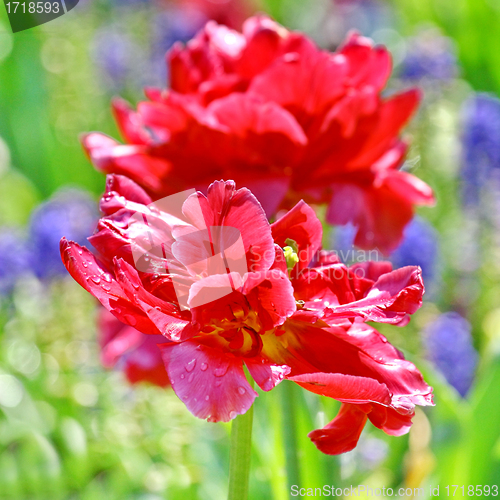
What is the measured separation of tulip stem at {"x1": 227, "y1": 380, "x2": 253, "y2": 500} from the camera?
11.2 inches

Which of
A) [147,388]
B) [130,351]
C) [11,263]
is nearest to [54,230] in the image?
[11,263]

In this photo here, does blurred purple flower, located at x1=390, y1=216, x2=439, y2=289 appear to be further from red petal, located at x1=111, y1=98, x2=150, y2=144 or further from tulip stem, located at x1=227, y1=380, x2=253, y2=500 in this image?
tulip stem, located at x1=227, y1=380, x2=253, y2=500

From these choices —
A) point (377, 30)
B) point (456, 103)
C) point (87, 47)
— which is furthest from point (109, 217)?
point (377, 30)

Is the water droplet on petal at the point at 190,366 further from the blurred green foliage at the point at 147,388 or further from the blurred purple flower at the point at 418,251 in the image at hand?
the blurred purple flower at the point at 418,251

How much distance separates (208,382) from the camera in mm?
253

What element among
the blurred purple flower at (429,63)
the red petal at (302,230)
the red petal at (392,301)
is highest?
the red petal at (302,230)

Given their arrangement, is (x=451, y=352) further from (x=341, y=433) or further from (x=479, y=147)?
(x=341, y=433)

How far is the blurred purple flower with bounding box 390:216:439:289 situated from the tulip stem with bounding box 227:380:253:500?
23.7 inches

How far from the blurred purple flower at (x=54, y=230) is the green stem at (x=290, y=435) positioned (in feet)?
1.98

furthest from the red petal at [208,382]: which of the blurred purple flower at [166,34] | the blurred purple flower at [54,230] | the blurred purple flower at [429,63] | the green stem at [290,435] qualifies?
the blurred purple flower at [166,34]

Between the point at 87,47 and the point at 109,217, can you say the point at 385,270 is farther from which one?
the point at 87,47

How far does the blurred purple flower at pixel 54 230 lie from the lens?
3.18ft

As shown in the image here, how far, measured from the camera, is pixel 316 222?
→ 0.30 meters

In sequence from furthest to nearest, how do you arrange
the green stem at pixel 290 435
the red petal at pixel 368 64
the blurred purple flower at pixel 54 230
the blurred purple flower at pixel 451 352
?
the blurred purple flower at pixel 54 230 < the blurred purple flower at pixel 451 352 < the red petal at pixel 368 64 < the green stem at pixel 290 435
